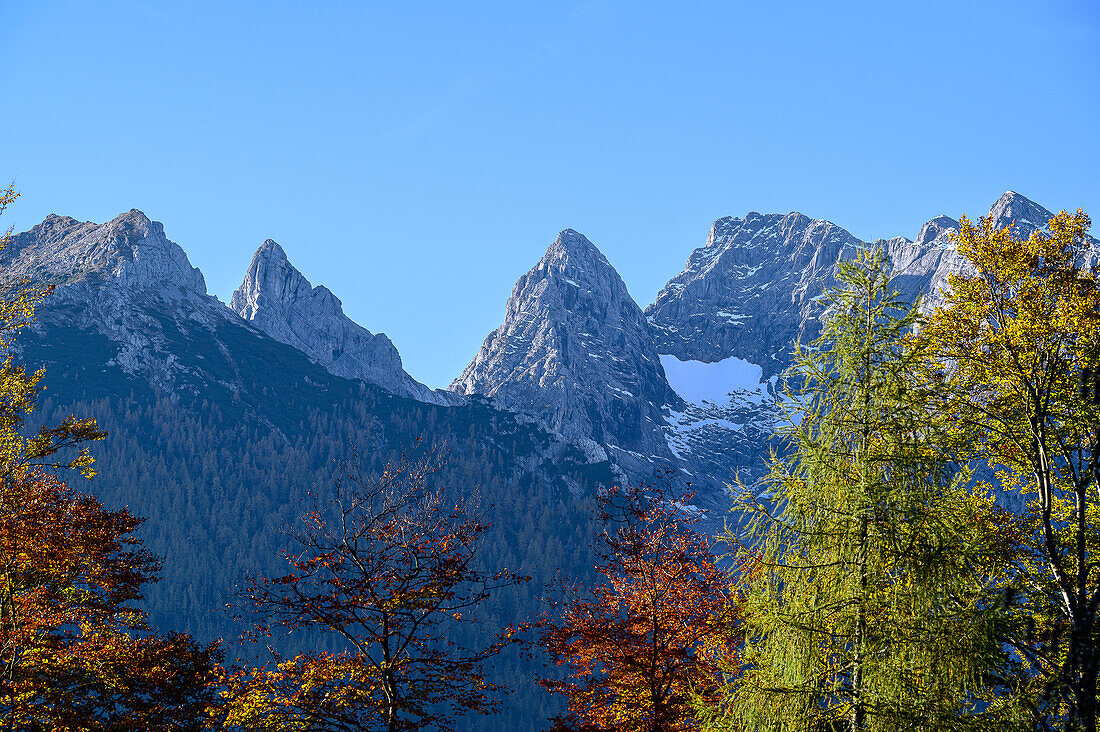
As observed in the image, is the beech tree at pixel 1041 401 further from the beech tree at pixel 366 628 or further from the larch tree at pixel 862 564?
the beech tree at pixel 366 628

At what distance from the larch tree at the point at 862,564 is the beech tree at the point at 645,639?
7.56 metres

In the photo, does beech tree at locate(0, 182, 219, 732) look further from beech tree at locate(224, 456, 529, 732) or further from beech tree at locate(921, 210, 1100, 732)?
beech tree at locate(921, 210, 1100, 732)

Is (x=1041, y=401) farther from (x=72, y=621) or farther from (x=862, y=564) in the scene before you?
(x=72, y=621)

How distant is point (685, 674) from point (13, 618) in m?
16.9

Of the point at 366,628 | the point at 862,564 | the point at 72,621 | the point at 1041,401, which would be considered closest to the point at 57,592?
the point at 72,621

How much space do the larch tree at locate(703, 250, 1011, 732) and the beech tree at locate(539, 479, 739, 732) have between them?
7.56m

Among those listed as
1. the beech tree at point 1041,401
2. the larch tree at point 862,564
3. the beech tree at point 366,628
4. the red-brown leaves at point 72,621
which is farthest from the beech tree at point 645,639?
the red-brown leaves at point 72,621

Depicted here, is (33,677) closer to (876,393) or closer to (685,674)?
(685,674)

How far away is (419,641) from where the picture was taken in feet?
65.3

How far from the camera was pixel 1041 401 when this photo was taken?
16406mm

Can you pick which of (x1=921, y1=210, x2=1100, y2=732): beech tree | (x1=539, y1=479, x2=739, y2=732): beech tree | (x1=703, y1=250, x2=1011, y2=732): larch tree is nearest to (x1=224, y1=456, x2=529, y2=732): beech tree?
(x1=539, y1=479, x2=739, y2=732): beech tree

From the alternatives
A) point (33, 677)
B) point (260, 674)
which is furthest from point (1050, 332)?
point (33, 677)

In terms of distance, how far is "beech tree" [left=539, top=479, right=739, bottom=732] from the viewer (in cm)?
2094

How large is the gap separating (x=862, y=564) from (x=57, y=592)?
66.2ft
